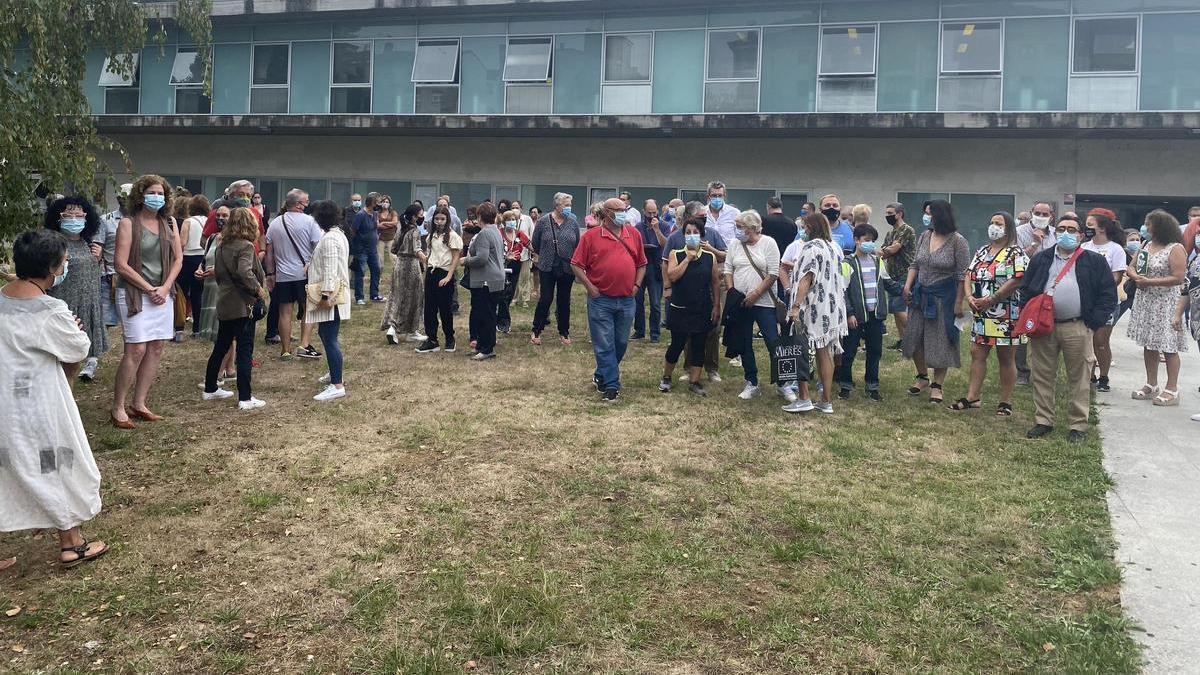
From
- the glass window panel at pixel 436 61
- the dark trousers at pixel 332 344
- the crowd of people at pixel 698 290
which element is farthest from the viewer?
the glass window panel at pixel 436 61

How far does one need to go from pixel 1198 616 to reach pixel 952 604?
1.07m

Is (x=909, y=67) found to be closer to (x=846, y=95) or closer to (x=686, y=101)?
(x=846, y=95)

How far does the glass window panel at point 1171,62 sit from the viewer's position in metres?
17.8

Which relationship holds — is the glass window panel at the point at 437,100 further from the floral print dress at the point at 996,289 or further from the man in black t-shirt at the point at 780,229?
the floral print dress at the point at 996,289

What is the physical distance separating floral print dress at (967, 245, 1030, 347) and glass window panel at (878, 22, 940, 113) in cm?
1210

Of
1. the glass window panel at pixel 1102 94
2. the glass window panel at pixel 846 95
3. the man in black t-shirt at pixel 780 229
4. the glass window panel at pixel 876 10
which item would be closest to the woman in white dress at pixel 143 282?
the man in black t-shirt at pixel 780 229

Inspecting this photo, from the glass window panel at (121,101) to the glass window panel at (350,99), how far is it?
5.58 m

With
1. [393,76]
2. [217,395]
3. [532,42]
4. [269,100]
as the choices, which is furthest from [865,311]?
[269,100]

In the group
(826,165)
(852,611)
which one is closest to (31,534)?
(852,611)

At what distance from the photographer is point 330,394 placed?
26.8 ft

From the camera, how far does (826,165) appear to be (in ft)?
67.1

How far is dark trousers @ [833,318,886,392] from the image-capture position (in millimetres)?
8711

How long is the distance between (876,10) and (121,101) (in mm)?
Answer: 19109

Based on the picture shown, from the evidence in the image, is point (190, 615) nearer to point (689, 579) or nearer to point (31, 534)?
point (31, 534)
